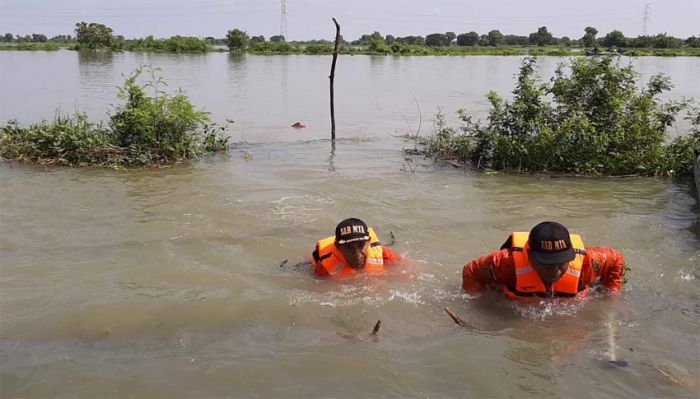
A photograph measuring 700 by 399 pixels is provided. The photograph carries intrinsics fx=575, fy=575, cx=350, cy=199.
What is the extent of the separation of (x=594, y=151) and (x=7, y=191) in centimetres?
1059

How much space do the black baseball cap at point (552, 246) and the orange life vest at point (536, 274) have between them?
30 centimetres

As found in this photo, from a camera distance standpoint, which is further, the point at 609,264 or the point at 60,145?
the point at 60,145

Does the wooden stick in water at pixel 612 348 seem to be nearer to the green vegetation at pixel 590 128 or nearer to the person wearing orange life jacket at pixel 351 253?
the person wearing orange life jacket at pixel 351 253

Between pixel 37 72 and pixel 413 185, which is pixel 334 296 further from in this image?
pixel 37 72

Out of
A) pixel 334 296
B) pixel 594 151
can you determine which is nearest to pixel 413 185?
pixel 594 151

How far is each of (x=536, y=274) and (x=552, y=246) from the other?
1.57ft

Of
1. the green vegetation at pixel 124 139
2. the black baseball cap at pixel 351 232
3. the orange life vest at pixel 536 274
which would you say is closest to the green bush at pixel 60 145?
the green vegetation at pixel 124 139

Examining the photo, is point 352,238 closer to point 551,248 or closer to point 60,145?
point 551,248

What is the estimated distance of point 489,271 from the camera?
15.9 ft

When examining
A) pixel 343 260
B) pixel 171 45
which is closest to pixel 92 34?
pixel 171 45

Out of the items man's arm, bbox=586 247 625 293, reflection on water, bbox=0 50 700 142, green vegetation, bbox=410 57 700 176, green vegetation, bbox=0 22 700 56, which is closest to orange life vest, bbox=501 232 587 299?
man's arm, bbox=586 247 625 293

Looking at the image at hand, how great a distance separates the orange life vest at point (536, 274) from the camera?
15.0ft

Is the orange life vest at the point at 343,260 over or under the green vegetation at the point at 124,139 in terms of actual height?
under

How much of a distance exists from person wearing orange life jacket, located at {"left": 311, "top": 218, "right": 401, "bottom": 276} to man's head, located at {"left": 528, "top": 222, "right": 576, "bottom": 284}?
1581 millimetres
